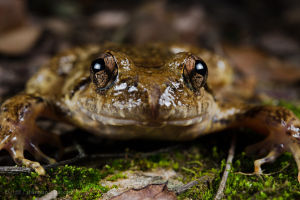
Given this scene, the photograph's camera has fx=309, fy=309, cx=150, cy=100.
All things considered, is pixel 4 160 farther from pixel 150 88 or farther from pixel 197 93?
pixel 197 93

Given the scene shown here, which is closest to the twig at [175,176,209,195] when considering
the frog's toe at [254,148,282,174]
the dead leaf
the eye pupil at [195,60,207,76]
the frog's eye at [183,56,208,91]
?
the dead leaf

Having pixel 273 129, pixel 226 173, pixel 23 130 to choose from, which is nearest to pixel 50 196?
pixel 23 130

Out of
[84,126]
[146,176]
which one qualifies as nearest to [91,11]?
[84,126]

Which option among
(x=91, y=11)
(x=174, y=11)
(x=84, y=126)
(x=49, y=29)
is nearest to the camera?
(x=84, y=126)

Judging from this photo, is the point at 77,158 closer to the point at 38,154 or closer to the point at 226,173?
the point at 38,154

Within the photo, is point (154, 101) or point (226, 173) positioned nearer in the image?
point (154, 101)

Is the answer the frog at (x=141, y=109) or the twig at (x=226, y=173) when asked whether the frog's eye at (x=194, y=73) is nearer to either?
the frog at (x=141, y=109)

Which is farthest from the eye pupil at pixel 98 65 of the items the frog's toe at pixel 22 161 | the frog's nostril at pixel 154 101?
the frog's toe at pixel 22 161
